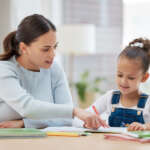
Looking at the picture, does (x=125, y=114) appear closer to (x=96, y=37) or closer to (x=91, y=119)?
(x=91, y=119)

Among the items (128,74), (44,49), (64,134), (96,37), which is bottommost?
(96,37)

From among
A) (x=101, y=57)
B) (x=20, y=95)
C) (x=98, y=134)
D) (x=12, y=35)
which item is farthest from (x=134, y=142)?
(x=101, y=57)

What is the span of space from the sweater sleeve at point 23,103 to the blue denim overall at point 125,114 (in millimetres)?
349

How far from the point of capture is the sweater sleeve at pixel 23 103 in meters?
1.75

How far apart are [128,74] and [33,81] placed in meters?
0.48

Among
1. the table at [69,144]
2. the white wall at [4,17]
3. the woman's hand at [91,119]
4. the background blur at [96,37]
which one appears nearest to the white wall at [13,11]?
the white wall at [4,17]

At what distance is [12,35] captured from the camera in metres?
2.13

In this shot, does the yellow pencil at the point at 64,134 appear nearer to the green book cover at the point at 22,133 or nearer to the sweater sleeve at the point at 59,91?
the green book cover at the point at 22,133

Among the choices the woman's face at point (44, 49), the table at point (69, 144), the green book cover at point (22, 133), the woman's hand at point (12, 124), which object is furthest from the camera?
the woman's face at point (44, 49)

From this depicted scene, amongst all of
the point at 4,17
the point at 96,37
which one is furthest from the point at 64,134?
the point at 96,37

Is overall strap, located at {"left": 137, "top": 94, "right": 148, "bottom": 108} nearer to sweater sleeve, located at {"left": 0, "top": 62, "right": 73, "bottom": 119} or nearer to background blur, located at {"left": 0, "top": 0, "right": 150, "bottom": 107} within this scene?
sweater sleeve, located at {"left": 0, "top": 62, "right": 73, "bottom": 119}

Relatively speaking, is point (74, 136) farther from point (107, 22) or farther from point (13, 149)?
point (107, 22)

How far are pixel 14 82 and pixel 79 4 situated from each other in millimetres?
3858

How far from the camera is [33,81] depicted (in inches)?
81.8
